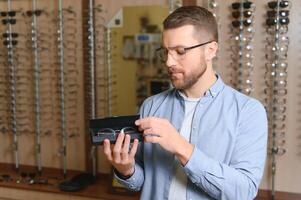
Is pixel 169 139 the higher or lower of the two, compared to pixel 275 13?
lower

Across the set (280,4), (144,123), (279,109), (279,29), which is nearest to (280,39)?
(279,29)

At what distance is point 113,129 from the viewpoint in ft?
3.78

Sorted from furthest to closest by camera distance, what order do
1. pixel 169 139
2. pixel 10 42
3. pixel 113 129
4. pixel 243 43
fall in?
1. pixel 10 42
2. pixel 243 43
3. pixel 113 129
4. pixel 169 139

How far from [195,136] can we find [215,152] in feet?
0.25

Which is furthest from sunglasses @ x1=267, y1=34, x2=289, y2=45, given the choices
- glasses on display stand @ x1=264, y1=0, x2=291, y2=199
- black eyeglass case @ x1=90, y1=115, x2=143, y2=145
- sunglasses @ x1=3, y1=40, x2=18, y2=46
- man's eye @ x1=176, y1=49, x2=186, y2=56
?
sunglasses @ x1=3, y1=40, x2=18, y2=46

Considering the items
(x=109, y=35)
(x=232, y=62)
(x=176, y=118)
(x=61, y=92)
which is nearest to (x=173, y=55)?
(x=176, y=118)

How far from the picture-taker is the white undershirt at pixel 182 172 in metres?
1.19

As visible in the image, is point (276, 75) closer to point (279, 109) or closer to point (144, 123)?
point (279, 109)

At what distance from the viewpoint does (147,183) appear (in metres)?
1.29

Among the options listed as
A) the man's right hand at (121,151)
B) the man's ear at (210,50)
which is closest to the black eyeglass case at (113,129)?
the man's right hand at (121,151)

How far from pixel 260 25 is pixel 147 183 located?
138 centimetres

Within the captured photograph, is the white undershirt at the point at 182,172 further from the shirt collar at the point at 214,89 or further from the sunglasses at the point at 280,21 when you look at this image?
the sunglasses at the point at 280,21

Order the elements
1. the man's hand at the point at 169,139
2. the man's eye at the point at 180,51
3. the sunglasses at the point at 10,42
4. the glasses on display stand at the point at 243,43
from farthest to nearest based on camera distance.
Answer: the sunglasses at the point at 10,42 < the glasses on display stand at the point at 243,43 < the man's eye at the point at 180,51 < the man's hand at the point at 169,139

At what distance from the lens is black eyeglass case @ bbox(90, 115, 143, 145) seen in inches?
45.0
